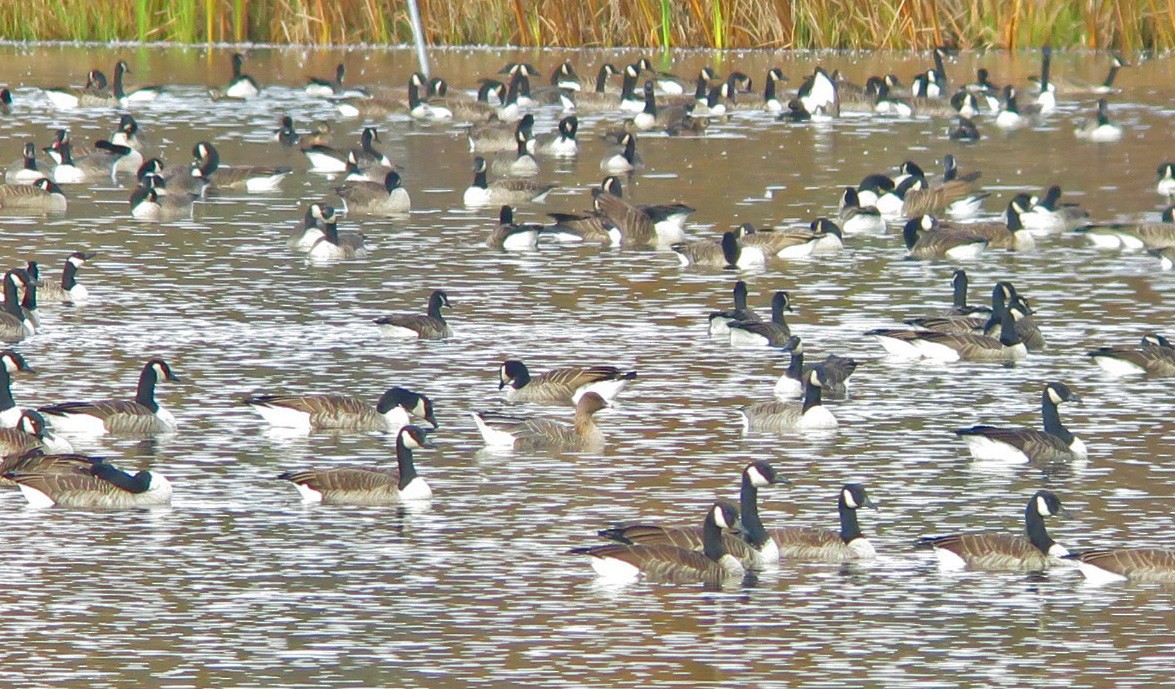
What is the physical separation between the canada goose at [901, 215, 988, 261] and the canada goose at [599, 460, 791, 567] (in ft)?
36.1

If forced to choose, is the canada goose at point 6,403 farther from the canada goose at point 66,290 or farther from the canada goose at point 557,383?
the canada goose at point 66,290

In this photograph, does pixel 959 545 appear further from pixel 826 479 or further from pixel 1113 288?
pixel 1113 288

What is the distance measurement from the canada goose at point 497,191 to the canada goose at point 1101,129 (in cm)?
940

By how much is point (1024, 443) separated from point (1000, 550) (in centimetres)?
248

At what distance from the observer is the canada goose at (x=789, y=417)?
15062 mm

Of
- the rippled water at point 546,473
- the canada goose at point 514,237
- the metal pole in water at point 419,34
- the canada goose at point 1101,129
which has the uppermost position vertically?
the metal pole in water at point 419,34

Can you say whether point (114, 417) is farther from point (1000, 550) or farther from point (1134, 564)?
point (1134, 564)

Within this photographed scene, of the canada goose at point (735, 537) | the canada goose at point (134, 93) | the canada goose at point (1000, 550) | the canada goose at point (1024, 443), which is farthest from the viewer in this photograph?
the canada goose at point (134, 93)

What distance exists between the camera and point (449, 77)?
40.8 meters

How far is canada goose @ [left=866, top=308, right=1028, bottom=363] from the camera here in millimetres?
17703

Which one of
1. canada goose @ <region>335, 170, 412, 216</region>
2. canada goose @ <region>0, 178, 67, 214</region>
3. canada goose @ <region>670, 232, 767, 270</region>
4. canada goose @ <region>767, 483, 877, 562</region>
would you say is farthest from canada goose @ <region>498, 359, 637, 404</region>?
canada goose @ <region>0, 178, 67, 214</region>

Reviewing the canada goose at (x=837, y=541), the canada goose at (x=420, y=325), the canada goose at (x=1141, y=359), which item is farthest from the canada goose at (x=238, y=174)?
the canada goose at (x=837, y=541)

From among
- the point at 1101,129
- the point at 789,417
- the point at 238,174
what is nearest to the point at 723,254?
the point at 789,417

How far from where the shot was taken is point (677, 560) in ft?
38.3
